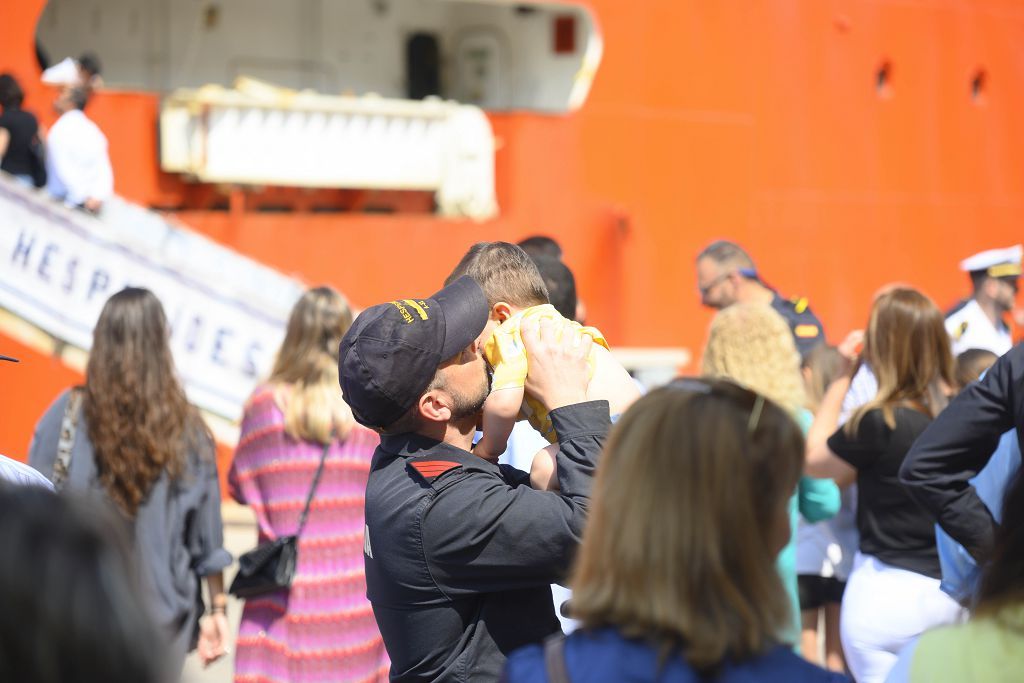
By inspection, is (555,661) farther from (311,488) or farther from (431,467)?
(311,488)

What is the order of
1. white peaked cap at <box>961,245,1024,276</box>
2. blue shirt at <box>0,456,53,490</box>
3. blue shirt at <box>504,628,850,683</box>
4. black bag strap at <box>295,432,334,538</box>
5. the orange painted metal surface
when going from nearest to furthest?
blue shirt at <box>504,628,850,683</box>, blue shirt at <box>0,456,53,490</box>, black bag strap at <box>295,432,334,538</box>, white peaked cap at <box>961,245,1024,276</box>, the orange painted metal surface

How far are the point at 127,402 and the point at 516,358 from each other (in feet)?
5.84

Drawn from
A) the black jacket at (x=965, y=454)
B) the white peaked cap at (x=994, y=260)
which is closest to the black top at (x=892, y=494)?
the black jacket at (x=965, y=454)

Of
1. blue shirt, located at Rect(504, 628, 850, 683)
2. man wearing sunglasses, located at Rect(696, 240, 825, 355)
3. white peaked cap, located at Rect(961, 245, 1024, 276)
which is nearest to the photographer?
blue shirt, located at Rect(504, 628, 850, 683)

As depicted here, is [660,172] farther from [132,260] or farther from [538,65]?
[132,260]

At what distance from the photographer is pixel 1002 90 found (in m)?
11.0

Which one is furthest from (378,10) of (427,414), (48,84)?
(427,414)

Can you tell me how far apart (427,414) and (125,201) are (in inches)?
244

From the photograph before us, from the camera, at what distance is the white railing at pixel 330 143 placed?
25.8 feet

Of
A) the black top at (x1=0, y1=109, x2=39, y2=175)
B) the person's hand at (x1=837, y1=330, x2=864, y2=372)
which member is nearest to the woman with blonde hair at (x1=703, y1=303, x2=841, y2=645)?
the person's hand at (x1=837, y1=330, x2=864, y2=372)

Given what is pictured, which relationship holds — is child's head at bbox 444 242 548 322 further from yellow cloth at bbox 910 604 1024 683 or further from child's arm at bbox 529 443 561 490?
yellow cloth at bbox 910 604 1024 683

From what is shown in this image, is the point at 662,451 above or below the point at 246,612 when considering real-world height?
above

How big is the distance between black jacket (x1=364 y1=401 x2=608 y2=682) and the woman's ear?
281 mm

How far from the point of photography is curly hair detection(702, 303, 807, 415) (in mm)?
3328
